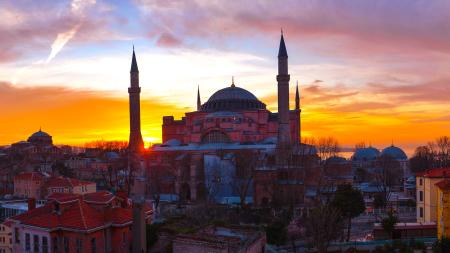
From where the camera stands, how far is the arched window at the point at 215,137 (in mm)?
46094

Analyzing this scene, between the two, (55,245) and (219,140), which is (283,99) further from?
(55,245)

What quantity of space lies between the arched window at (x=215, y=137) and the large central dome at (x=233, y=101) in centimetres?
591

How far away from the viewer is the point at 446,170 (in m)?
22.5

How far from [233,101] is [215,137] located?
24.2 ft

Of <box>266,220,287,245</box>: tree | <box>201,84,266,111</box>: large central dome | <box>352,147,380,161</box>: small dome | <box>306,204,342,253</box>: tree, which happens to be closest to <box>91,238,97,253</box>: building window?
<box>266,220,287,245</box>: tree

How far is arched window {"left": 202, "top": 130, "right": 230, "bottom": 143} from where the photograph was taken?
151ft

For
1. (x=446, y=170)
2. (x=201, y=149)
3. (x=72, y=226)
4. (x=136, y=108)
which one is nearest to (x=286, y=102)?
(x=201, y=149)

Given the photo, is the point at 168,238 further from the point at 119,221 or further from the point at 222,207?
the point at 222,207

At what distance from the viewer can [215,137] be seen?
46.5 metres

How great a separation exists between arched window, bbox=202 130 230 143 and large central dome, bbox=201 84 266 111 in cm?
591

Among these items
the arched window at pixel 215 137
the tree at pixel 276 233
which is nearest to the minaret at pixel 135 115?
the arched window at pixel 215 137

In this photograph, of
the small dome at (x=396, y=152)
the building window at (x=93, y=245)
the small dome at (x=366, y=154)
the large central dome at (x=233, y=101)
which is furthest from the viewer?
the small dome at (x=366, y=154)

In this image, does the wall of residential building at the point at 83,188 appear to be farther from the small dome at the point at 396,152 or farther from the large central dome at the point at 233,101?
the small dome at the point at 396,152

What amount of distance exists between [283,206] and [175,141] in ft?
68.9
